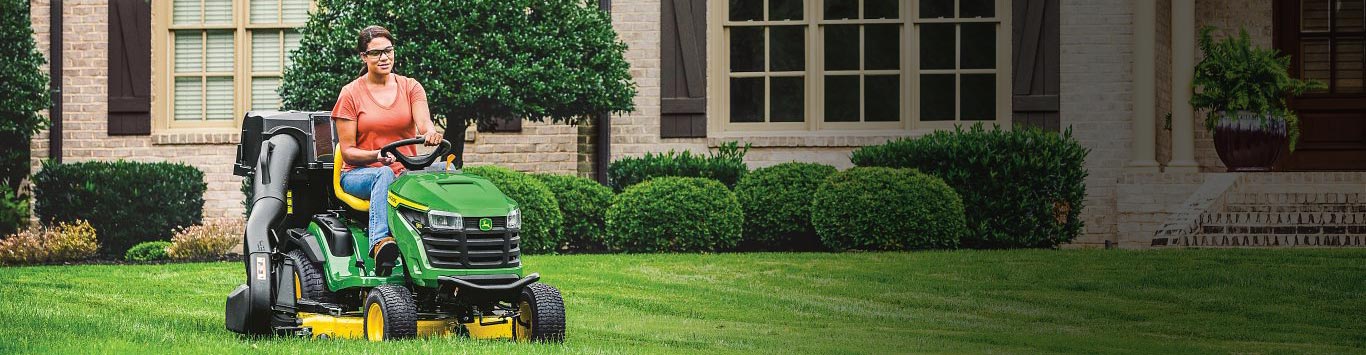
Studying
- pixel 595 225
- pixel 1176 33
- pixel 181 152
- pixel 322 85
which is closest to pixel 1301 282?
pixel 1176 33

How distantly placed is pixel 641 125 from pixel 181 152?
456 centimetres

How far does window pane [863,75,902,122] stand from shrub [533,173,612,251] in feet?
9.47

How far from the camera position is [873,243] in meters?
13.4

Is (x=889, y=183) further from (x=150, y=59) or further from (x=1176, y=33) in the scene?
(x=150, y=59)

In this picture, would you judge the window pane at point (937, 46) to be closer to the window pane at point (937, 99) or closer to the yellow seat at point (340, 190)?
the window pane at point (937, 99)

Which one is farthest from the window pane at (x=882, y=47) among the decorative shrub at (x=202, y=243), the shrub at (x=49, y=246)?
the shrub at (x=49, y=246)

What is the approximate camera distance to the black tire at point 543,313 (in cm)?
686

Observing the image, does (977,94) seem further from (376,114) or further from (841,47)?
(376,114)

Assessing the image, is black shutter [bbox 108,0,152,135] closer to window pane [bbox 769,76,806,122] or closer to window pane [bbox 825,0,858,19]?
window pane [bbox 769,76,806,122]

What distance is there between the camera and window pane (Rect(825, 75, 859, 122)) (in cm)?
1573

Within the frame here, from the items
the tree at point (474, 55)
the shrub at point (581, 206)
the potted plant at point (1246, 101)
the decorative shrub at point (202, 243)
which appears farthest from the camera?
the potted plant at point (1246, 101)

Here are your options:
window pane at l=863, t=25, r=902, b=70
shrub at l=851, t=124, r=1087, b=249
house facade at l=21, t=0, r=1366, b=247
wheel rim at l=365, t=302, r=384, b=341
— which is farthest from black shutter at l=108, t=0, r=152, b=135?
wheel rim at l=365, t=302, r=384, b=341

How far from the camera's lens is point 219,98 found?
16.4 m

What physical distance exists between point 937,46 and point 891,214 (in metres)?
2.88
